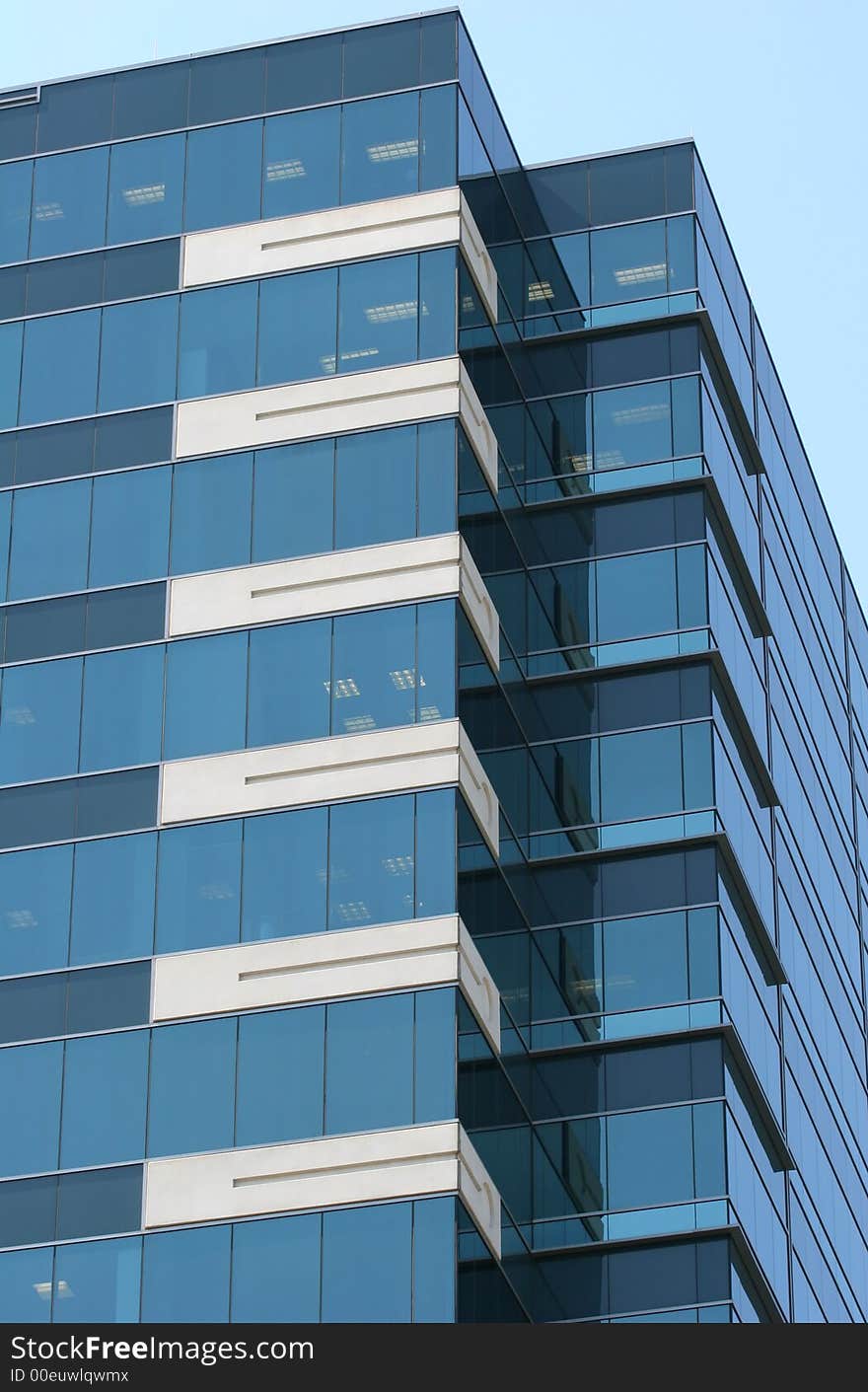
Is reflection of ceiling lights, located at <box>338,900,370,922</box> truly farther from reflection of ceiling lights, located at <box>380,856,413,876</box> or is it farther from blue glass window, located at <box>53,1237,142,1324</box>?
blue glass window, located at <box>53,1237,142,1324</box>

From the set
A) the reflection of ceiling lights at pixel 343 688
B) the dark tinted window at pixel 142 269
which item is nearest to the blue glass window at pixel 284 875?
the reflection of ceiling lights at pixel 343 688

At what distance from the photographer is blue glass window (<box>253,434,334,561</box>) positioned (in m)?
56.6

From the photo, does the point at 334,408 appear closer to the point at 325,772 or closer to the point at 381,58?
the point at 325,772

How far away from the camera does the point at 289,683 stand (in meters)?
55.3

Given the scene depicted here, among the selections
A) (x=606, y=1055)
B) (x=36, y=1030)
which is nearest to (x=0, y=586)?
(x=36, y=1030)

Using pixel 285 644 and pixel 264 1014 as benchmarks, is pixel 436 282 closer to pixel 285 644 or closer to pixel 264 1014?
pixel 285 644

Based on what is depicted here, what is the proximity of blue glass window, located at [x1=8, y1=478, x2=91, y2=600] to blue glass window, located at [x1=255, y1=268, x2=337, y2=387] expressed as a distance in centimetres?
410

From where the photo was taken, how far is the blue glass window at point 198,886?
53.7 meters

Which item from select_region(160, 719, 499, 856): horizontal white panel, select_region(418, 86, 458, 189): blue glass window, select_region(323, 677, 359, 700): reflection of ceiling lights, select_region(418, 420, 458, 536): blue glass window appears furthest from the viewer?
select_region(418, 86, 458, 189): blue glass window

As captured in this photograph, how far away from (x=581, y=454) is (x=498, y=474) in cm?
389

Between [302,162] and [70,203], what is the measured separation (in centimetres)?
475

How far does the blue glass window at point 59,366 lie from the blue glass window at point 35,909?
29.7 ft

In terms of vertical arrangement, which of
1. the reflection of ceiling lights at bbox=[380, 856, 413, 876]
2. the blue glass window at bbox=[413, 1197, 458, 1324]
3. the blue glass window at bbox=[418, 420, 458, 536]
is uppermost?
the blue glass window at bbox=[418, 420, 458, 536]

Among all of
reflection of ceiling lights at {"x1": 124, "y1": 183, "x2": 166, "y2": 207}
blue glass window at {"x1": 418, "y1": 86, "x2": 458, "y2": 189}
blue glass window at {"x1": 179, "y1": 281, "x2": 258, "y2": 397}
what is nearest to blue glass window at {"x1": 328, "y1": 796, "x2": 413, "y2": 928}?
blue glass window at {"x1": 179, "y1": 281, "x2": 258, "y2": 397}
